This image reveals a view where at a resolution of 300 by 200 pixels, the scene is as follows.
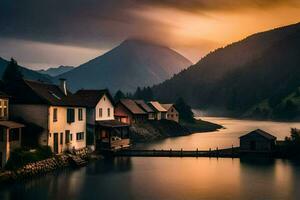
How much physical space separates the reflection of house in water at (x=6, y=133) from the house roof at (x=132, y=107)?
69.1 m

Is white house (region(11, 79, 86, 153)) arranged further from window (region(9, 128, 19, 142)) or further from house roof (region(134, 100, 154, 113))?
Result: house roof (region(134, 100, 154, 113))

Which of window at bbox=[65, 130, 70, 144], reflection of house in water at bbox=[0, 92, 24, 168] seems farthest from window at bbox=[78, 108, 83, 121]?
reflection of house in water at bbox=[0, 92, 24, 168]

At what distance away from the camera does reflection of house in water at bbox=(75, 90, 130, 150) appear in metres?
79.2

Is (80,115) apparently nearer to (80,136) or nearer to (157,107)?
(80,136)

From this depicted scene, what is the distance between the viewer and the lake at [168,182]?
4666 cm

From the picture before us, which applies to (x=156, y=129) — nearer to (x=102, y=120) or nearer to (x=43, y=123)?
(x=102, y=120)

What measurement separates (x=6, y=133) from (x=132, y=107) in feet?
260

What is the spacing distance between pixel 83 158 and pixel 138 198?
27147 mm

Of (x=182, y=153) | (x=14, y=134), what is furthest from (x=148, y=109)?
(x=14, y=134)

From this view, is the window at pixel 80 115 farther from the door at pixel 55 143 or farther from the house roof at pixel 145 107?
the house roof at pixel 145 107

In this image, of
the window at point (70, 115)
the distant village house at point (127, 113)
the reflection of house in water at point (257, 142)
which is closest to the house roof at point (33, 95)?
the window at point (70, 115)

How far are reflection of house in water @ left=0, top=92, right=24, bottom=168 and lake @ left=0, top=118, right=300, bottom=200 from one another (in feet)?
13.9

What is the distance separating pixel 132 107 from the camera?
132125mm

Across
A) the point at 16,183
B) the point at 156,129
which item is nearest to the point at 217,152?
the point at 16,183
